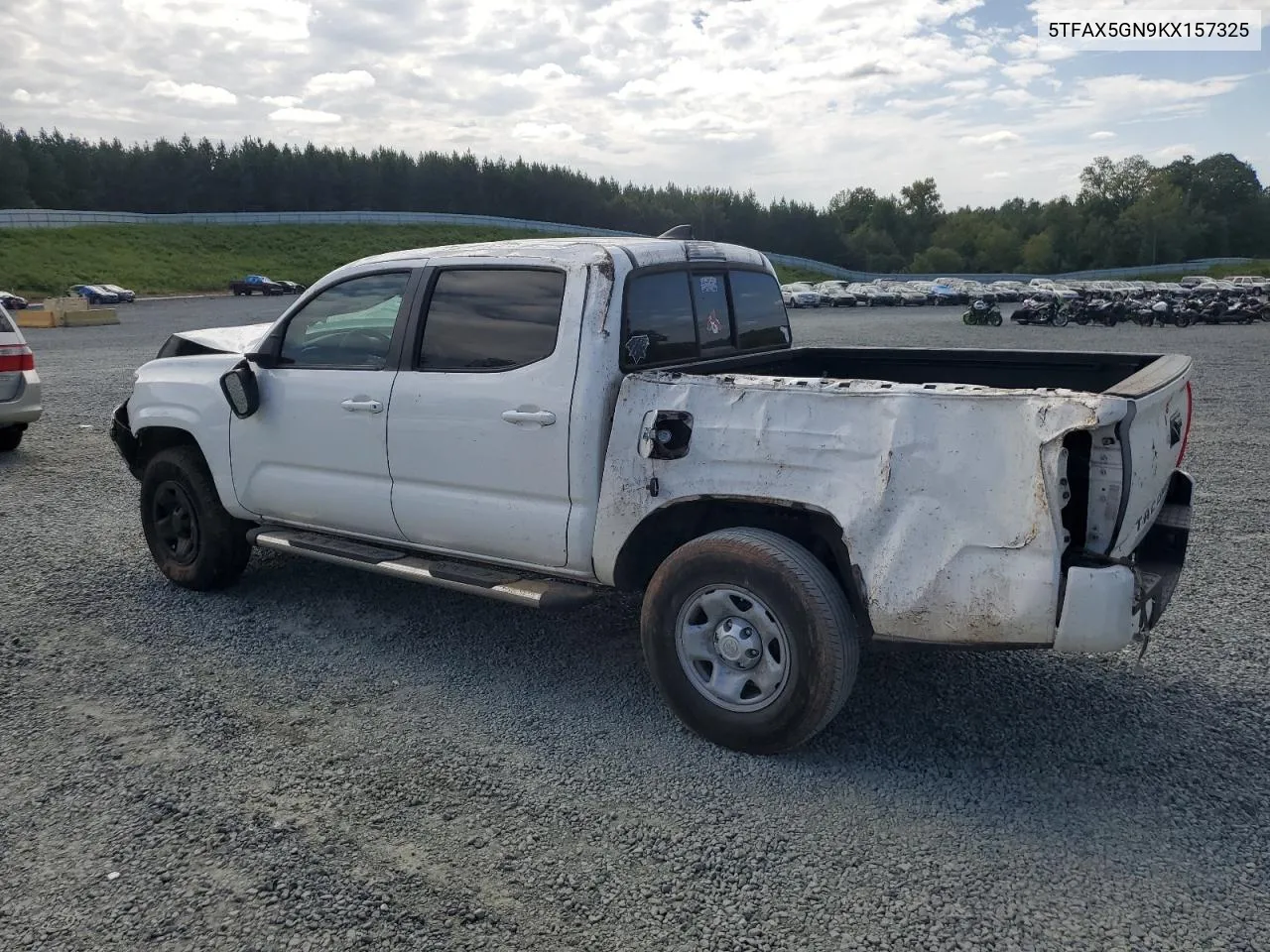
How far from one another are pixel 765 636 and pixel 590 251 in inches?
70.8

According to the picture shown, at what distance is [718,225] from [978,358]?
10677 centimetres

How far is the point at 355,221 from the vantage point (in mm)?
84250

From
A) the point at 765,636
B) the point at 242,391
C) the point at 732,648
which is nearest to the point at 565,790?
the point at 732,648

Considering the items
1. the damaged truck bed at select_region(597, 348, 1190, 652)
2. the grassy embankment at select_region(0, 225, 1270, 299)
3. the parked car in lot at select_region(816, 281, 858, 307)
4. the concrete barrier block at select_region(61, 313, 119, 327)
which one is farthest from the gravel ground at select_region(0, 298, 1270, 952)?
the grassy embankment at select_region(0, 225, 1270, 299)

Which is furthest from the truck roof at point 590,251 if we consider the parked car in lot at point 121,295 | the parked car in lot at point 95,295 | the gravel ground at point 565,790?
the parked car in lot at point 121,295

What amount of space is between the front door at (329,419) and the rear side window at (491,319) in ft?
0.79

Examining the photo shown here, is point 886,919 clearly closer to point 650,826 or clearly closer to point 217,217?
point 650,826

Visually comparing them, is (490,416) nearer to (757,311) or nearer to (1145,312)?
(757,311)

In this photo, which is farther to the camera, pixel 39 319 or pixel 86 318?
pixel 86 318

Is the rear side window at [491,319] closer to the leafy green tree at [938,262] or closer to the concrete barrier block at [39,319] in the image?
the concrete barrier block at [39,319]

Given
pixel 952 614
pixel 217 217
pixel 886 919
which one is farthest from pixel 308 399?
pixel 217 217

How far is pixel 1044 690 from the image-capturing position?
14.0 ft

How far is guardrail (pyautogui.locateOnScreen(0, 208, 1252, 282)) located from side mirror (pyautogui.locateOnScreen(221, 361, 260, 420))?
65252 mm

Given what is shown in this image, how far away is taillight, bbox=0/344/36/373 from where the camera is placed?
9781mm
